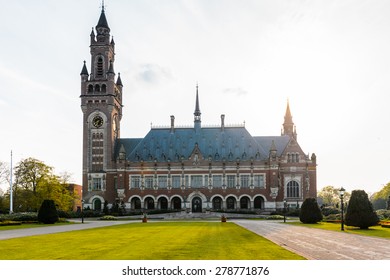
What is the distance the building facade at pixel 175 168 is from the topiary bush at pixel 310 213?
3555 centimetres

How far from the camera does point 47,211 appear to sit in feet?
181

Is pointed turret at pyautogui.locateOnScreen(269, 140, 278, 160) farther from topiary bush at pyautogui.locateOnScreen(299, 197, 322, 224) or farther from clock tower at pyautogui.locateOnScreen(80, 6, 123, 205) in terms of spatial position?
topiary bush at pyautogui.locateOnScreen(299, 197, 322, 224)

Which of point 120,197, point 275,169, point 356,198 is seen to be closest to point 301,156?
point 275,169

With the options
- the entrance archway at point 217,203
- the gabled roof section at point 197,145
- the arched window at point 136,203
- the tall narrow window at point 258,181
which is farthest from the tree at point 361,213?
the arched window at point 136,203

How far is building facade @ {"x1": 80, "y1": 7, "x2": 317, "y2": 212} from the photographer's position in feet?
294

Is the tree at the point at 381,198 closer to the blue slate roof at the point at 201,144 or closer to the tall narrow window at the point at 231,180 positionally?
the blue slate roof at the point at 201,144

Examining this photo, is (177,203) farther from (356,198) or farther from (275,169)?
(356,198)

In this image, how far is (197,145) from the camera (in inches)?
3625

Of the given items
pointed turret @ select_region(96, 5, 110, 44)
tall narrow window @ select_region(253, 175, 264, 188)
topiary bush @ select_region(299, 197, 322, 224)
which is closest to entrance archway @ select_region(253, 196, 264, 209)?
tall narrow window @ select_region(253, 175, 264, 188)

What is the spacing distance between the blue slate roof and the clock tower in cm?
430

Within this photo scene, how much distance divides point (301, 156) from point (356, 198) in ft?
168

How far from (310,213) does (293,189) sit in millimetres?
38288

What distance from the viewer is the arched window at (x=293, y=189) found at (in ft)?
293

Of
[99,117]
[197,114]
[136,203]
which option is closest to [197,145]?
[197,114]
